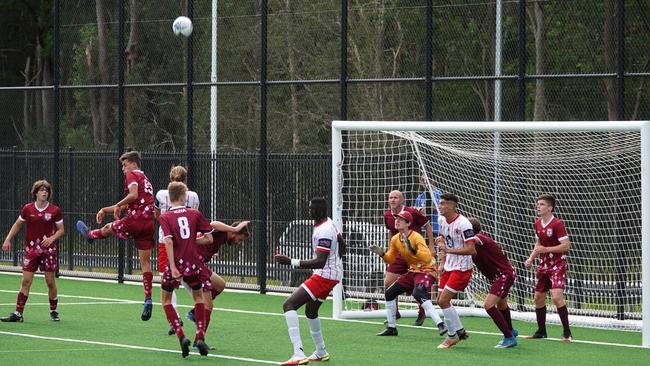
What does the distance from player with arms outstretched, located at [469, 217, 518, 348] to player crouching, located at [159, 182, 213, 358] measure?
3286mm

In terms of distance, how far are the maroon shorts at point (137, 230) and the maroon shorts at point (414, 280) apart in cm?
353

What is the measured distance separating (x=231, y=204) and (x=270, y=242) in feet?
3.63

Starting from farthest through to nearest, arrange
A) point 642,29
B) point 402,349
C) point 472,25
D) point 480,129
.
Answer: point 472,25 → point 642,29 → point 480,129 → point 402,349

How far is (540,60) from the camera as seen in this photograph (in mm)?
22094

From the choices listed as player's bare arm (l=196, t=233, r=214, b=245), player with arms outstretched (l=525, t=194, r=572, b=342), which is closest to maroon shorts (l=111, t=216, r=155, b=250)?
player's bare arm (l=196, t=233, r=214, b=245)

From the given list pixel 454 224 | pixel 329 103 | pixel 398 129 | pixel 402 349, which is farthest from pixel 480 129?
pixel 329 103

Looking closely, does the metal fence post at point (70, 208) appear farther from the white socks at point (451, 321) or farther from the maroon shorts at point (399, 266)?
the white socks at point (451, 321)

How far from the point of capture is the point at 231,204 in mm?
23156

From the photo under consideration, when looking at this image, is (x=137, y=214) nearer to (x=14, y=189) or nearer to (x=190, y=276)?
(x=190, y=276)

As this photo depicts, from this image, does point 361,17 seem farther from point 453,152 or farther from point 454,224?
point 454,224

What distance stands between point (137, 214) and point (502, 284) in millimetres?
5194

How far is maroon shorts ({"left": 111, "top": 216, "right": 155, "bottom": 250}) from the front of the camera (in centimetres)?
1736

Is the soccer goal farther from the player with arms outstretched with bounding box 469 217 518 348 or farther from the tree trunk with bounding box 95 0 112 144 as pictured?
the tree trunk with bounding box 95 0 112 144

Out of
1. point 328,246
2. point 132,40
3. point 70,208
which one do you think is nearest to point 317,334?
point 328,246
